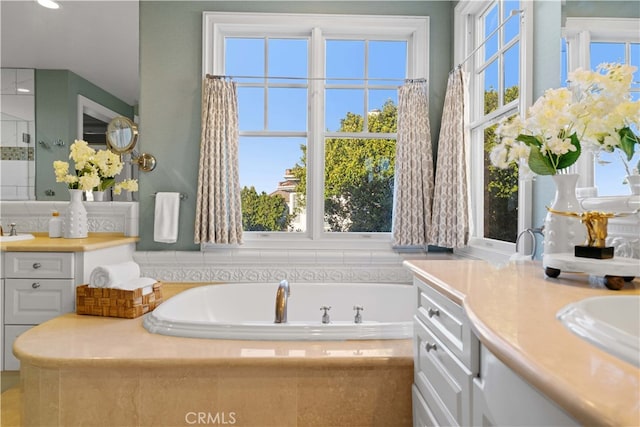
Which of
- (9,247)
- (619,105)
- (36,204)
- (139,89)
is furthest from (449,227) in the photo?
(36,204)

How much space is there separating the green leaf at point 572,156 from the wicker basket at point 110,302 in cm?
197

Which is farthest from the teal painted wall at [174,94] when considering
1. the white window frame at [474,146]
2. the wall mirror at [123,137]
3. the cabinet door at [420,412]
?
the cabinet door at [420,412]

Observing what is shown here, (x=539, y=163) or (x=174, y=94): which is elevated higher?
(x=174, y=94)

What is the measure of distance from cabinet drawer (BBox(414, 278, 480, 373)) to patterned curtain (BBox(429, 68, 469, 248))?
1.26 metres

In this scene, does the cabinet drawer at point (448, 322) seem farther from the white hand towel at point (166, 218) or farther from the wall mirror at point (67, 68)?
the wall mirror at point (67, 68)

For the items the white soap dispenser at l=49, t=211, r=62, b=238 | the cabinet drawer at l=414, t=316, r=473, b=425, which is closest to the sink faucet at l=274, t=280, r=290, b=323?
the cabinet drawer at l=414, t=316, r=473, b=425

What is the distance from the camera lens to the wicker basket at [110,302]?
1993 mm

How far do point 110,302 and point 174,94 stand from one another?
1.58m

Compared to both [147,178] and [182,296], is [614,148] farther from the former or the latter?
[147,178]

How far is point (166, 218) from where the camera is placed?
2734 mm

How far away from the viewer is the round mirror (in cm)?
285

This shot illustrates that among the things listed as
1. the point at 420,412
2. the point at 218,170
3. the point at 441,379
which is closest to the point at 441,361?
the point at 441,379

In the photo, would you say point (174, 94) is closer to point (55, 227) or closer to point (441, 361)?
point (55, 227)

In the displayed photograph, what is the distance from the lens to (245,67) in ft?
9.76
